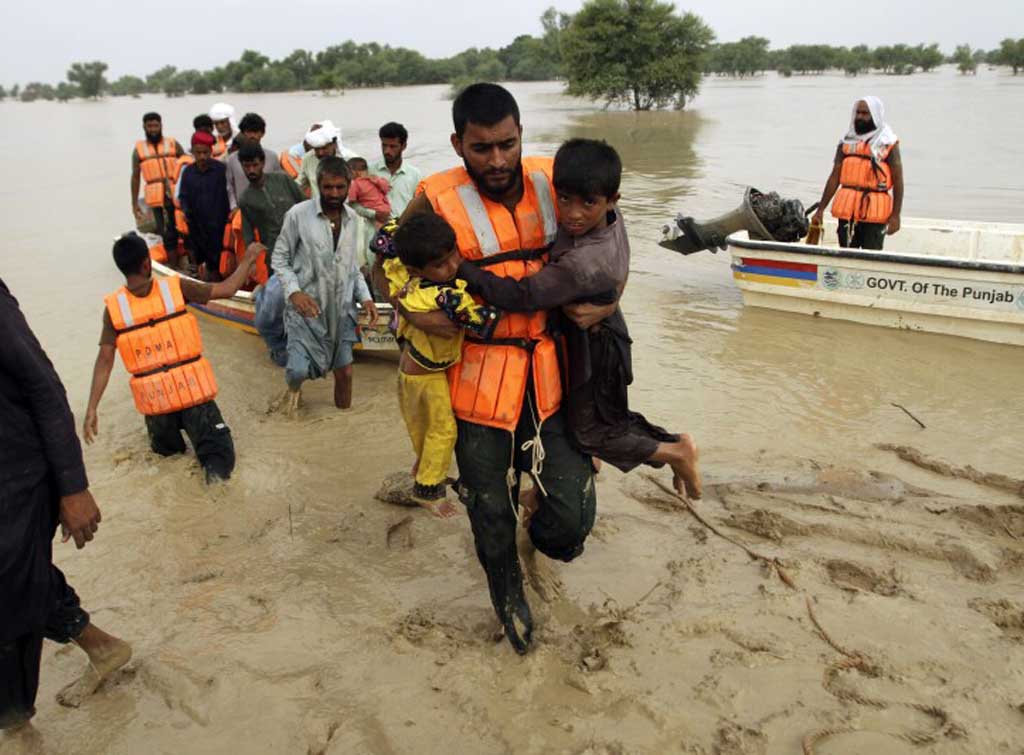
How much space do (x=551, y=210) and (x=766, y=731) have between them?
1.80m

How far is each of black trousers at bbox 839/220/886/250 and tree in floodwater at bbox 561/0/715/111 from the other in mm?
27701

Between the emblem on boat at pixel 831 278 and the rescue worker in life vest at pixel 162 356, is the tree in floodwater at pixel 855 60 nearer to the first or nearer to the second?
the emblem on boat at pixel 831 278

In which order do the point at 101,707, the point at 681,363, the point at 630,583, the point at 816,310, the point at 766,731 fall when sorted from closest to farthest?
the point at 766,731
the point at 101,707
the point at 630,583
the point at 681,363
the point at 816,310

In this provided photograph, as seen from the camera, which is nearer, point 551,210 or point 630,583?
point 551,210

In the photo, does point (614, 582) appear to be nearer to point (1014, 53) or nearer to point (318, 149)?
point (318, 149)

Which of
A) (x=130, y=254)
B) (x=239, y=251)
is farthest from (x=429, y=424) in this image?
(x=239, y=251)

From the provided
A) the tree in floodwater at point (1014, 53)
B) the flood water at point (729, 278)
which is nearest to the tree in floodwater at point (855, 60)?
the tree in floodwater at point (1014, 53)

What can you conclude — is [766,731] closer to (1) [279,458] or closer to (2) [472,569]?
(2) [472,569]

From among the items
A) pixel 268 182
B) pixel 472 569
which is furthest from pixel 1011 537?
pixel 268 182

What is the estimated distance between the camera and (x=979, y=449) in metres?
4.80

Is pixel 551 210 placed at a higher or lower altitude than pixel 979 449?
higher

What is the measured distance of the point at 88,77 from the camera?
9325 cm

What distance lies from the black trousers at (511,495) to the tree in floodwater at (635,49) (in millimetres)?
32767

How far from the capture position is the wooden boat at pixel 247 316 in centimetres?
606
